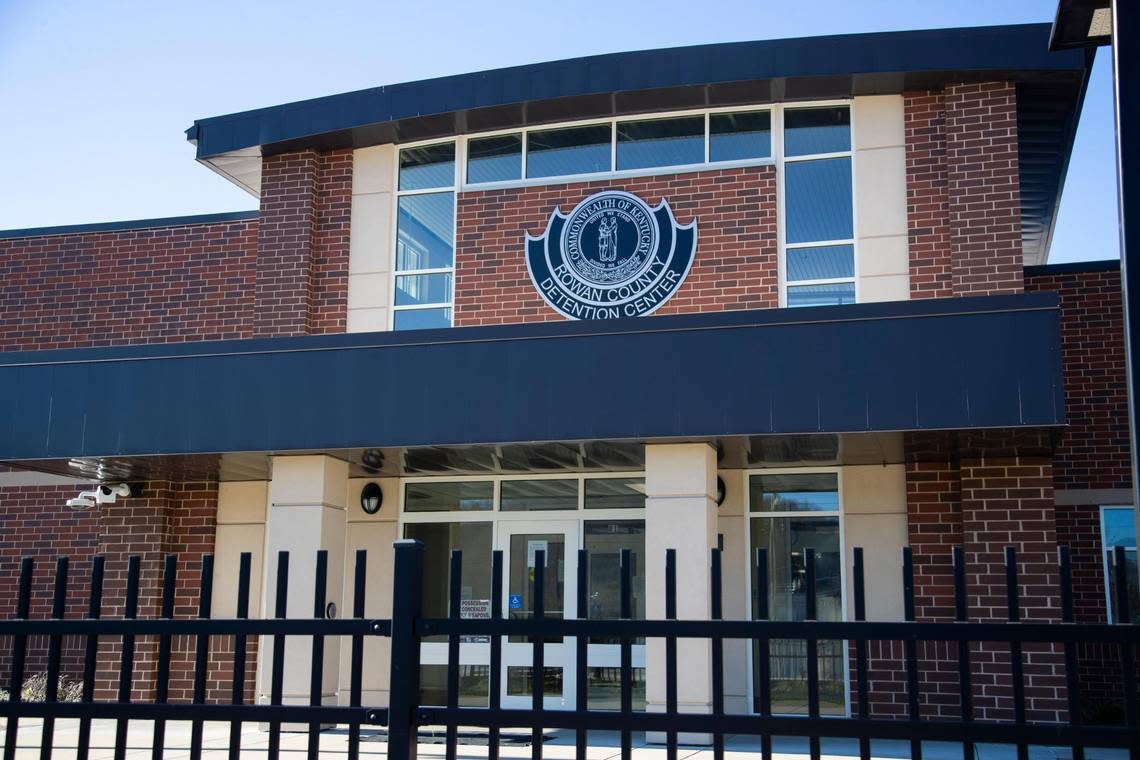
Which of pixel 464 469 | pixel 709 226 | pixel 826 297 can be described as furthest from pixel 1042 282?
pixel 464 469

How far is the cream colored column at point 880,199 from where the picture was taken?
13055 mm

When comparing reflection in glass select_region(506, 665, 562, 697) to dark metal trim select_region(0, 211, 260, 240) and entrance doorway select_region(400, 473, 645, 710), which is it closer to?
entrance doorway select_region(400, 473, 645, 710)

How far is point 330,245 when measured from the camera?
1494 centimetres

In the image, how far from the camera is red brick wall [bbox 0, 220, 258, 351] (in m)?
15.7

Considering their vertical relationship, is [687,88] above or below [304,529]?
above

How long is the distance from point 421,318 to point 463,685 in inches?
177

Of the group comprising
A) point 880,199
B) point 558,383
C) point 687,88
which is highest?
point 687,88

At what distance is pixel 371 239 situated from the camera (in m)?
14.9

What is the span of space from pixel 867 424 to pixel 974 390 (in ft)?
3.18

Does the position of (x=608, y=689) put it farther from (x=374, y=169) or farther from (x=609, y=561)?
(x=374, y=169)

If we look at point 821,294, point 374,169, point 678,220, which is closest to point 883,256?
point 821,294

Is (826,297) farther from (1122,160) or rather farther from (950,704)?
(1122,160)

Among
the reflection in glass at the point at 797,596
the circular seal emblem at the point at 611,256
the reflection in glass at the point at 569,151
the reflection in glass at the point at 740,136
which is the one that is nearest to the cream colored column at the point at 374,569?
the circular seal emblem at the point at 611,256

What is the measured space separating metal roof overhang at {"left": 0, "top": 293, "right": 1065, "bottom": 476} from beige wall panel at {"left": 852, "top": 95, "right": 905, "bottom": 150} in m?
3.46
